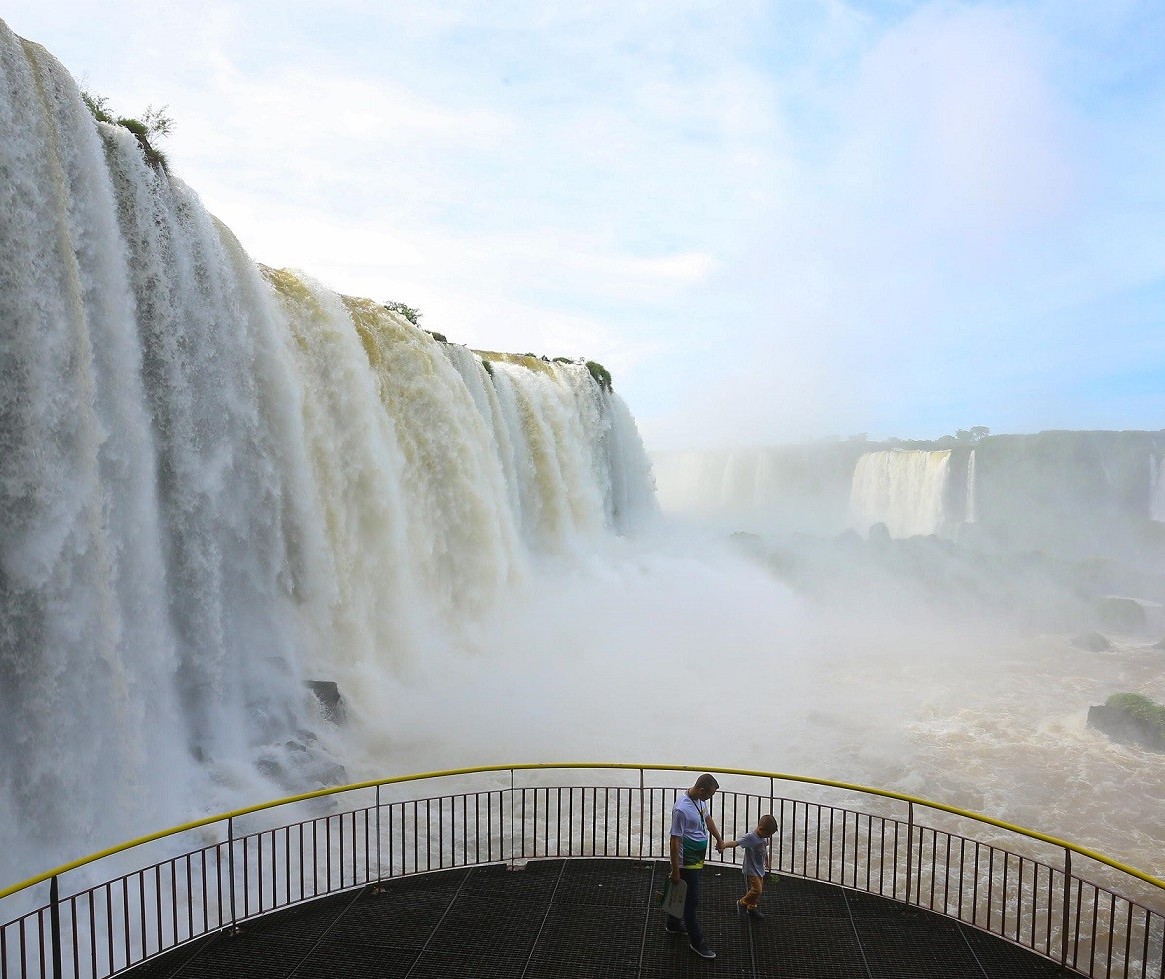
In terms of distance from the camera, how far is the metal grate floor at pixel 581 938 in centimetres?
670

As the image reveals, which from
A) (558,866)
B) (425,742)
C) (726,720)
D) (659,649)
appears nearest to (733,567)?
(659,649)

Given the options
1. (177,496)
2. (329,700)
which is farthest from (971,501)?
(177,496)

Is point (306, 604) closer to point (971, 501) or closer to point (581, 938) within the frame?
point (581, 938)

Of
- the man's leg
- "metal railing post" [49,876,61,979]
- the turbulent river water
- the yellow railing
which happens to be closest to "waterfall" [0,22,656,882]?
the turbulent river water

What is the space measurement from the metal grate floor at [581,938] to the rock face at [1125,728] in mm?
13972

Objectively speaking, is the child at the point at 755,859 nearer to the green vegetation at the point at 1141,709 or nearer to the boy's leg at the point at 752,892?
the boy's leg at the point at 752,892

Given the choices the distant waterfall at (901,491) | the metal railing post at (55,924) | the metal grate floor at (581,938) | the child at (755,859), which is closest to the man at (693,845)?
the metal grate floor at (581,938)

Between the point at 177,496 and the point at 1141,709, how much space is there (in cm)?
2089

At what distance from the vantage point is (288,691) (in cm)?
1483

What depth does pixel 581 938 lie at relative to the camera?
283 inches

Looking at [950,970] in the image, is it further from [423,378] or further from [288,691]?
[423,378]

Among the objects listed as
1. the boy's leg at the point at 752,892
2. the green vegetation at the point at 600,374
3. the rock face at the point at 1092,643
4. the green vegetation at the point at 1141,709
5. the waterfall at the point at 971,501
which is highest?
the green vegetation at the point at 600,374

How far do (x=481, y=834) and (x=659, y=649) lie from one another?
1194 cm

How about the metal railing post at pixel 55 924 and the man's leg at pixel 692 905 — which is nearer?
the metal railing post at pixel 55 924
